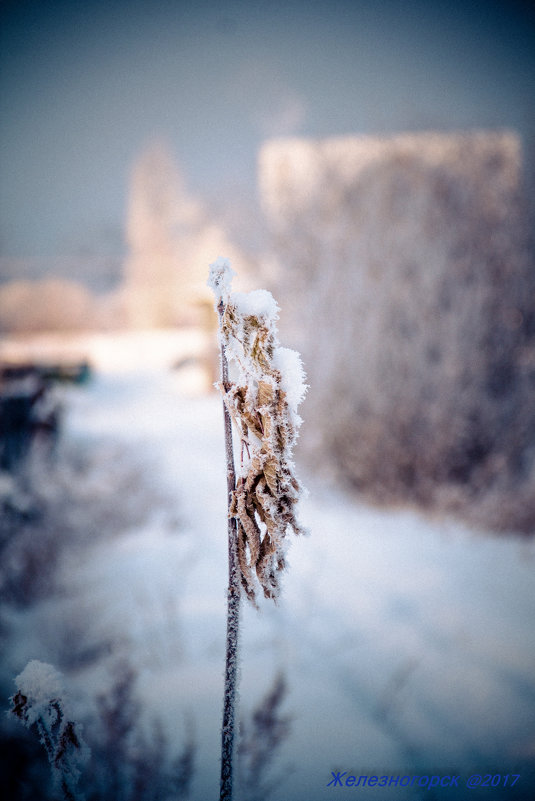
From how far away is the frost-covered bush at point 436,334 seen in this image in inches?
144

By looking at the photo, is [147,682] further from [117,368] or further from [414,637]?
[117,368]

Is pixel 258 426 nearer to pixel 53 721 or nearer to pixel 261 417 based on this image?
pixel 261 417

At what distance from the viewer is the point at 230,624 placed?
2.34ft

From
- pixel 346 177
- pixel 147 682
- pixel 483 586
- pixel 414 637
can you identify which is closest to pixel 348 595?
pixel 414 637

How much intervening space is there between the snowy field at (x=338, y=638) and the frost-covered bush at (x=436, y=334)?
44 centimetres

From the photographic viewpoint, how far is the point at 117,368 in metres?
11.1

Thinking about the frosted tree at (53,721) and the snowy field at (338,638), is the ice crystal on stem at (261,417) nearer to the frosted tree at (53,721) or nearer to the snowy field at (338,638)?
the snowy field at (338,638)

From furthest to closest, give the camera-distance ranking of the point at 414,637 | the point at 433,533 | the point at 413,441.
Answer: the point at 413,441 < the point at 433,533 < the point at 414,637

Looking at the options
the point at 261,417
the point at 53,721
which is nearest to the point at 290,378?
the point at 261,417

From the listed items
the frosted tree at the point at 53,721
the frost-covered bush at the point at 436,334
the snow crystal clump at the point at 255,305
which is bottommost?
the frosted tree at the point at 53,721

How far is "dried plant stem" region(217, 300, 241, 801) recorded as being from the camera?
67cm

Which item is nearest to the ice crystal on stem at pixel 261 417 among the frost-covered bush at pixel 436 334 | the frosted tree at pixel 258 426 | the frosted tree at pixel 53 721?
the frosted tree at pixel 258 426

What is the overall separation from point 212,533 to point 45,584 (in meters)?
1.20

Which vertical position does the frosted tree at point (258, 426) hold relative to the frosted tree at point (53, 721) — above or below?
above
